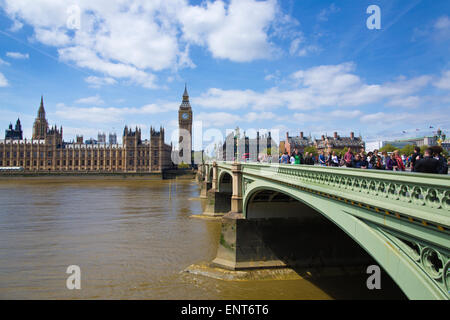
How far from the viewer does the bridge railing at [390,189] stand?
4414 mm

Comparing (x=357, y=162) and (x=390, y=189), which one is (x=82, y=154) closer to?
(x=357, y=162)

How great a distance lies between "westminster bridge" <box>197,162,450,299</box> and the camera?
454 centimetres

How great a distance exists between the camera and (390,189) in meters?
5.54

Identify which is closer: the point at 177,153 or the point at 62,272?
the point at 62,272

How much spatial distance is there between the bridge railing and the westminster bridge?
0.01m

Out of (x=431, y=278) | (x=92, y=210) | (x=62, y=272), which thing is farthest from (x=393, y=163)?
(x=92, y=210)

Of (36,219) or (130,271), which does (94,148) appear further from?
(130,271)

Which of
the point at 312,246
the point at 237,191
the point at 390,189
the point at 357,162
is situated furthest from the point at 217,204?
the point at 390,189

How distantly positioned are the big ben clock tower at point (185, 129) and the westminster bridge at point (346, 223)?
110 meters

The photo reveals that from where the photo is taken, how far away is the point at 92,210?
108 ft

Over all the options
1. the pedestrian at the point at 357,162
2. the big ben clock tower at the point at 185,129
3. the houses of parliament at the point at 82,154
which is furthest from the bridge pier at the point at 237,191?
the big ben clock tower at the point at 185,129

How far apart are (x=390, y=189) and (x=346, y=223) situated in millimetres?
1570
